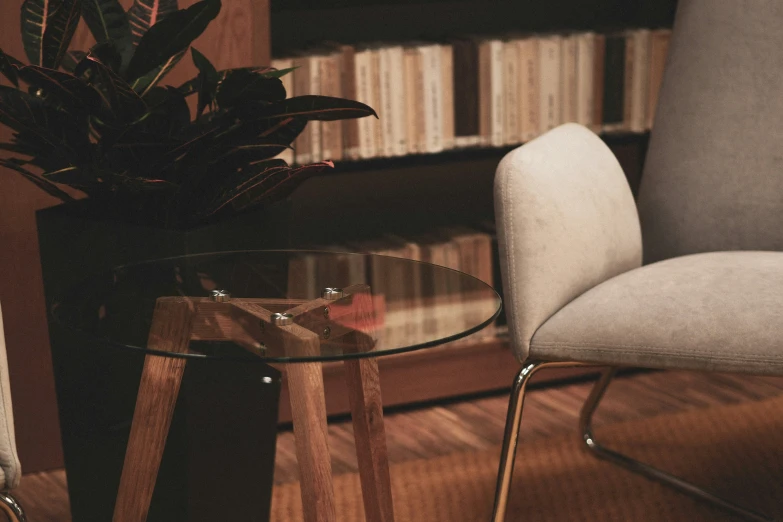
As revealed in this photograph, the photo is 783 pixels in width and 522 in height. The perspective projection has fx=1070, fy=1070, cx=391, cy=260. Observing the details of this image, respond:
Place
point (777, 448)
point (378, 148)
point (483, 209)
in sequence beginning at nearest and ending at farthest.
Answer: point (777, 448)
point (378, 148)
point (483, 209)

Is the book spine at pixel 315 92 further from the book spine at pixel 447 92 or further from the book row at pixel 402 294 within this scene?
the book row at pixel 402 294

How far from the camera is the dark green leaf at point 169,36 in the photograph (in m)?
1.40

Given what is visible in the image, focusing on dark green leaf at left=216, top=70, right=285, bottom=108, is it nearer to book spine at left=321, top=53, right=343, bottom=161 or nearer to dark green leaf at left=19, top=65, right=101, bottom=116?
dark green leaf at left=19, top=65, right=101, bottom=116

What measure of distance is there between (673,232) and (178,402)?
2.79ft

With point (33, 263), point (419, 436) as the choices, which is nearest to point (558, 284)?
point (419, 436)

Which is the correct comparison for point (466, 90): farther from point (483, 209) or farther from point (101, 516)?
point (101, 516)

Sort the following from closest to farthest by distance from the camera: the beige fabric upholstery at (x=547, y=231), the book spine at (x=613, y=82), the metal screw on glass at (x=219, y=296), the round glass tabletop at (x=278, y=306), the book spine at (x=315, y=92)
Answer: the round glass tabletop at (x=278, y=306) < the metal screw on glass at (x=219, y=296) < the beige fabric upholstery at (x=547, y=231) < the book spine at (x=315, y=92) < the book spine at (x=613, y=82)

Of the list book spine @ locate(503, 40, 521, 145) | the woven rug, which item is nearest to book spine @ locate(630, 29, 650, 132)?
book spine @ locate(503, 40, 521, 145)

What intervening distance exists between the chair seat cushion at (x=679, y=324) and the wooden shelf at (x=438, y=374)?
0.75 metres

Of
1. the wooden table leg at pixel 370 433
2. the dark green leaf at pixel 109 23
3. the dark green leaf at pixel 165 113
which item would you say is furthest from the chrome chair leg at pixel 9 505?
the dark green leaf at pixel 109 23

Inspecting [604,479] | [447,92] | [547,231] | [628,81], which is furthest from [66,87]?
[628,81]

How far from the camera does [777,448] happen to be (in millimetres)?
1938

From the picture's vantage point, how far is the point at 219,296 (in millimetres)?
1194

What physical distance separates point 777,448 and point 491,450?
517mm
